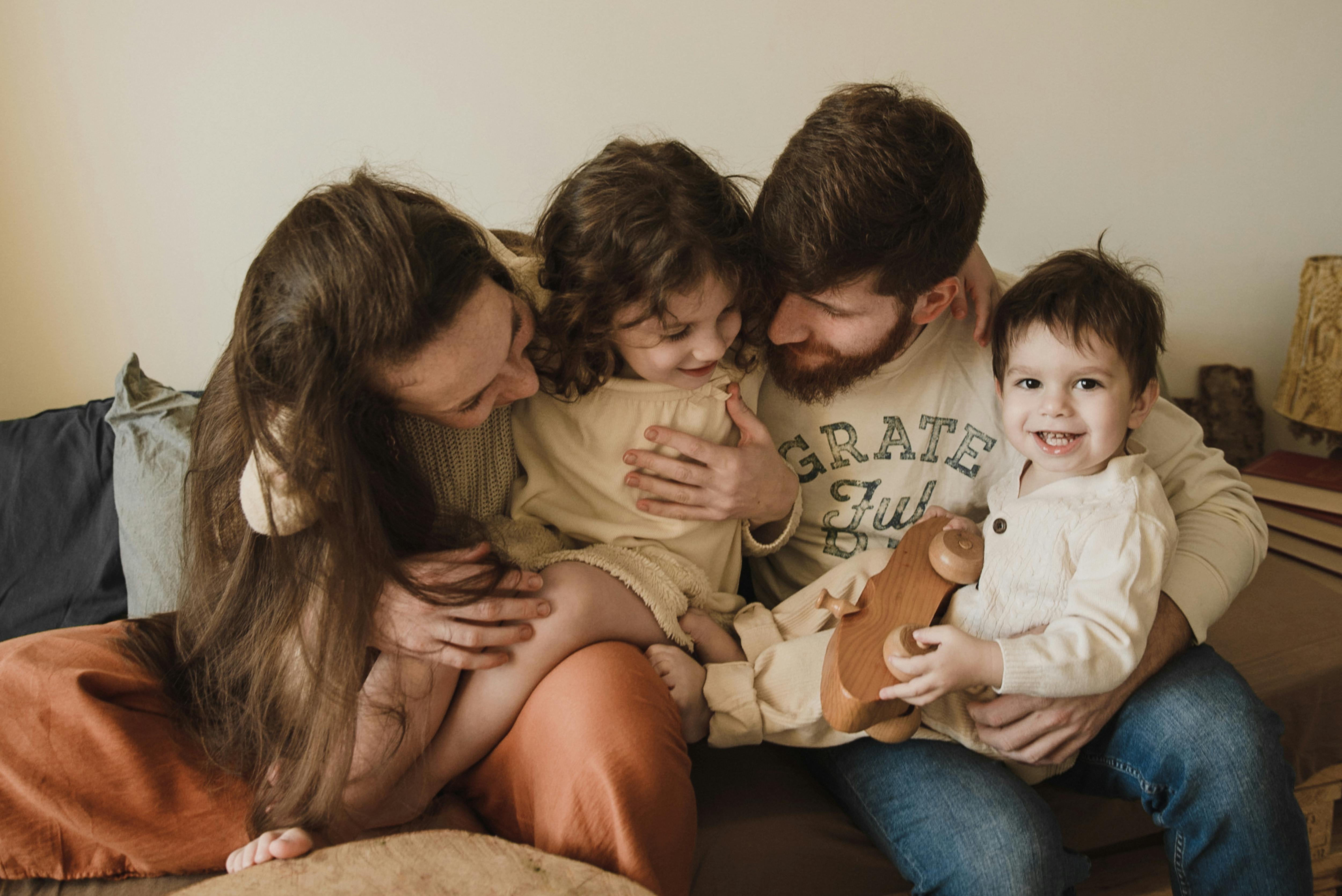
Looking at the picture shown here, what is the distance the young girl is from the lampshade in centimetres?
148

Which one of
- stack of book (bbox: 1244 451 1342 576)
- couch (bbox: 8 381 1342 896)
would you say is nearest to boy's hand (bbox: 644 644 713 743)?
couch (bbox: 8 381 1342 896)

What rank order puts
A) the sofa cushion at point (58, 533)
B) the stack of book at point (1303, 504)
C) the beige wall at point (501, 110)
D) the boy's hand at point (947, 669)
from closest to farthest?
the boy's hand at point (947, 669)
the sofa cushion at point (58, 533)
the beige wall at point (501, 110)
the stack of book at point (1303, 504)

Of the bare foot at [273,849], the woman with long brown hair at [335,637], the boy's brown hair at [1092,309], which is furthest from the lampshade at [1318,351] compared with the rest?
the bare foot at [273,849]

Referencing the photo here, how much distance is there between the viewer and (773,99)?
178cm

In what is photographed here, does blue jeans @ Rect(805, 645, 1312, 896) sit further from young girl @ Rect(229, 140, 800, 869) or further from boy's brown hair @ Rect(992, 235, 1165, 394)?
boy's brown hair @ Rect(992, 235, 1165, 394)

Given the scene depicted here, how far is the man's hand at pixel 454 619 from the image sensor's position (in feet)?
3.40

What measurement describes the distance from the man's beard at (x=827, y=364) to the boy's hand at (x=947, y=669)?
43cm

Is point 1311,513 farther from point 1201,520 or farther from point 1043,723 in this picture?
point 1043,723

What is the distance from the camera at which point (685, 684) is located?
44.5 inches

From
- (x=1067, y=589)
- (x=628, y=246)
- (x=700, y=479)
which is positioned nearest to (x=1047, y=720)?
(x=1067, y=589)

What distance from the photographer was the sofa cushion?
4.49ft

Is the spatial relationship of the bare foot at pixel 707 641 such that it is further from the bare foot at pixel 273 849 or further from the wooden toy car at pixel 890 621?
the bare foot at pixel 273 849

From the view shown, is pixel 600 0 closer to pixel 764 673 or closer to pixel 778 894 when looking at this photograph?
pixel 764 673

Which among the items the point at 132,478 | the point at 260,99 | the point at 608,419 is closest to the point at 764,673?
the point at 608,419
